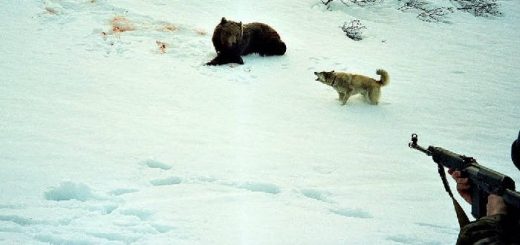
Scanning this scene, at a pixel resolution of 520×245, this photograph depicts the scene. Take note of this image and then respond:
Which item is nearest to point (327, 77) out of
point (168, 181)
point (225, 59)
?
point (225, 59)

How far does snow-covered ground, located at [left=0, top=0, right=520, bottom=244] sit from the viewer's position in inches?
139

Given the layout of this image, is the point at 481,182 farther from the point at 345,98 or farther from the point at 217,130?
the point at 345,98

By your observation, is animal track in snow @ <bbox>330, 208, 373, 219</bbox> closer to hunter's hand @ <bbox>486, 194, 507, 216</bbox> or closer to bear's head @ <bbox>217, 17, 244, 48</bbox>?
hunter's hand @ <bbox>486, 194, 507, 216</bbox>

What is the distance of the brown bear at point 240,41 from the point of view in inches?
338

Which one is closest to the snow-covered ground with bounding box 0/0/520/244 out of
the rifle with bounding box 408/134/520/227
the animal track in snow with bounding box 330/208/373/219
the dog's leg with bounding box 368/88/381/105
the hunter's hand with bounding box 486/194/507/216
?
the animal track in snow with bounding box 330/208/373/219

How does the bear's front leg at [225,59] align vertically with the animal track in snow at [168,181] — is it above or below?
above

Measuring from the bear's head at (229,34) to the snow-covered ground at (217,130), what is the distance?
545mm

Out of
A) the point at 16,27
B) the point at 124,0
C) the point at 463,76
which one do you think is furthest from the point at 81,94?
the point at 463,76

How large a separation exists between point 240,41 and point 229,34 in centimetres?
36

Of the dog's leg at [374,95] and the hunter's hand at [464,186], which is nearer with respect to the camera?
the hunter's hand at [464,186]

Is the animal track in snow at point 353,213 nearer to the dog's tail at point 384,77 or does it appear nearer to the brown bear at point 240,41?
the dog's tail at point 384,77

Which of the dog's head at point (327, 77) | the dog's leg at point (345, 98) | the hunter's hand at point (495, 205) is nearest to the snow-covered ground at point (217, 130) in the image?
the dog's leg at point (345, 98)

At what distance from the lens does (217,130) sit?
18.8ft

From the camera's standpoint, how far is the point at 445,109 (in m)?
7.65
